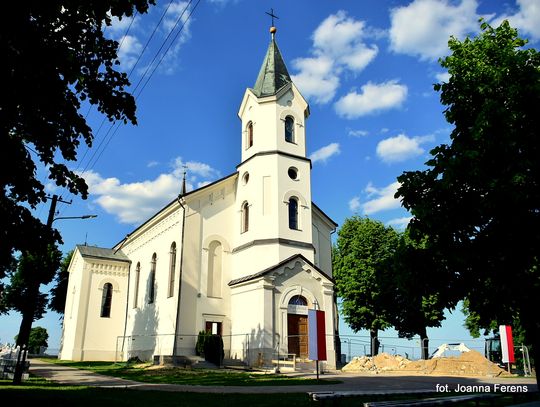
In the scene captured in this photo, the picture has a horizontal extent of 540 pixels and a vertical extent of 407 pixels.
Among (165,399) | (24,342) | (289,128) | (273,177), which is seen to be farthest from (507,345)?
(289,128)

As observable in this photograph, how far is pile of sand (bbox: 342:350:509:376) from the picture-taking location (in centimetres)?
2239

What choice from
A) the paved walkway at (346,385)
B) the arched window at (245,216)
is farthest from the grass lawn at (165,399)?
the arched window at (245,216)

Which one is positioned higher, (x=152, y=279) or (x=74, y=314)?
(x=152, y=279)

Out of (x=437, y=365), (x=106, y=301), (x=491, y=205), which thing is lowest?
(x=437, y=365)

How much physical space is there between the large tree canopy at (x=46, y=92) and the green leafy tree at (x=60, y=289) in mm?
41535

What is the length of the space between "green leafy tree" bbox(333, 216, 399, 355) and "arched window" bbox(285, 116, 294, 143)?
46.0 feet

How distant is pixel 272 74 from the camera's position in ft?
100

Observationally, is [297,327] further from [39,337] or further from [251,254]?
[39,337]

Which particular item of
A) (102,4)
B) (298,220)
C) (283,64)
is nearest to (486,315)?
(102,4)

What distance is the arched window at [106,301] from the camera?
121ft

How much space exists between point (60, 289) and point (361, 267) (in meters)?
33.7

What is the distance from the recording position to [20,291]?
4688 cm

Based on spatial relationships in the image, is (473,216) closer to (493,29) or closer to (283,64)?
(493,29)

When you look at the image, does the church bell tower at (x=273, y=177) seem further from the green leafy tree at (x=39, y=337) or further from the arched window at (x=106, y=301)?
the green leafy tree at (x=39, y=337)
